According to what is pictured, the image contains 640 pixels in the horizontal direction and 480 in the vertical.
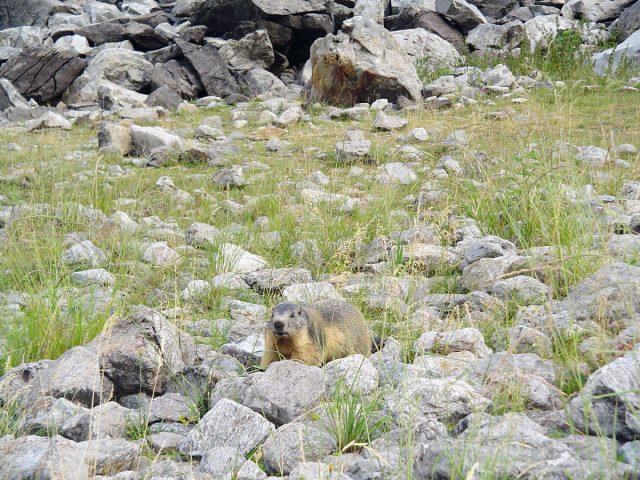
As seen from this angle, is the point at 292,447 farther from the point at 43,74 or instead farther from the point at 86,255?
the point at 43,74

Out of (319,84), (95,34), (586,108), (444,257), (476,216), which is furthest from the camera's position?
(95,34)

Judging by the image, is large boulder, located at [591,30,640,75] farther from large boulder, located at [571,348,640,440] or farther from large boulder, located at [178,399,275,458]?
large boulder, located at [178,399,275,458]

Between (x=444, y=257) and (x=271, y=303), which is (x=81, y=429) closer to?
A: (x=271, y=303)

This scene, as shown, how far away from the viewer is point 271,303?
4.82 m

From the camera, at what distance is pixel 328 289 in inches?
188

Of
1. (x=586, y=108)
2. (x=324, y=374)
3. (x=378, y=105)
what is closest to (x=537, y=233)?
(x=324, y=374)

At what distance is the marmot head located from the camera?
12.1 feet

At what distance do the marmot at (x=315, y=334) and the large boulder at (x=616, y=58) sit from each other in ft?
40.7

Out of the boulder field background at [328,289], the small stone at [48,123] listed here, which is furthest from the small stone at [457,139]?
the small stone at [48,123]

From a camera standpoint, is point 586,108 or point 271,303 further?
point 586,108

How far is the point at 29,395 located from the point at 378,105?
37.5 ft

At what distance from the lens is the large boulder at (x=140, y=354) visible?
3.55 m

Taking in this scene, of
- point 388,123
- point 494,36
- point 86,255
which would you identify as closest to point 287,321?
point 86,255

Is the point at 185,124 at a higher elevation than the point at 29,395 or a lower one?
lower
